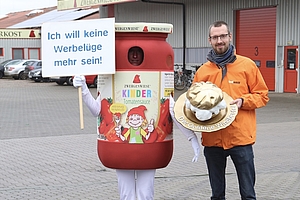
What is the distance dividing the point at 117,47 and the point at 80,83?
1.52 ft

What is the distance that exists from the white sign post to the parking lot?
2224 mm

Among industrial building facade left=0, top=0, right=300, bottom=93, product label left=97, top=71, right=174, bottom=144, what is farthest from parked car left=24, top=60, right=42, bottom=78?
product label left=97, top=71, right=174, bottom=144

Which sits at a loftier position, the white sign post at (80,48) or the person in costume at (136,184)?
the white sign post at (80,48)

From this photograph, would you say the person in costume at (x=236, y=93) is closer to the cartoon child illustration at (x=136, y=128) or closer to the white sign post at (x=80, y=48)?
the cartoon child illustration at (x=136, y=128)

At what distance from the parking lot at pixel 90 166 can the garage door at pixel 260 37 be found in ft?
30.8

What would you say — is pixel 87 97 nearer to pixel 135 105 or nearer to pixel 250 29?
pixel 135 105

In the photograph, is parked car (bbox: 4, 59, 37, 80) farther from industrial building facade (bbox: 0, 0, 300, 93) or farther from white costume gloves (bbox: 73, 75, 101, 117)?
white costume gloves (bbox: 73, 75, 101, 117)

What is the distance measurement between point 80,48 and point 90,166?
3.73m

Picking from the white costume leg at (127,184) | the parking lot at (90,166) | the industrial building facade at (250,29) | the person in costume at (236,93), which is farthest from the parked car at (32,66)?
the person in costume at (236,93)

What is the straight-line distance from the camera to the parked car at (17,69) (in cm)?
3500

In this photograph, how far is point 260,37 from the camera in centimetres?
2317

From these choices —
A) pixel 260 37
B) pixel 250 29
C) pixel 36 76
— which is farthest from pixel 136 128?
pixel 36 76

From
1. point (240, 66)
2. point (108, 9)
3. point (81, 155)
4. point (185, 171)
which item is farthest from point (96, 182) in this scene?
point (108, 9)

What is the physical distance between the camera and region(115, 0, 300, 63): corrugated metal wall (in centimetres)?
2148
